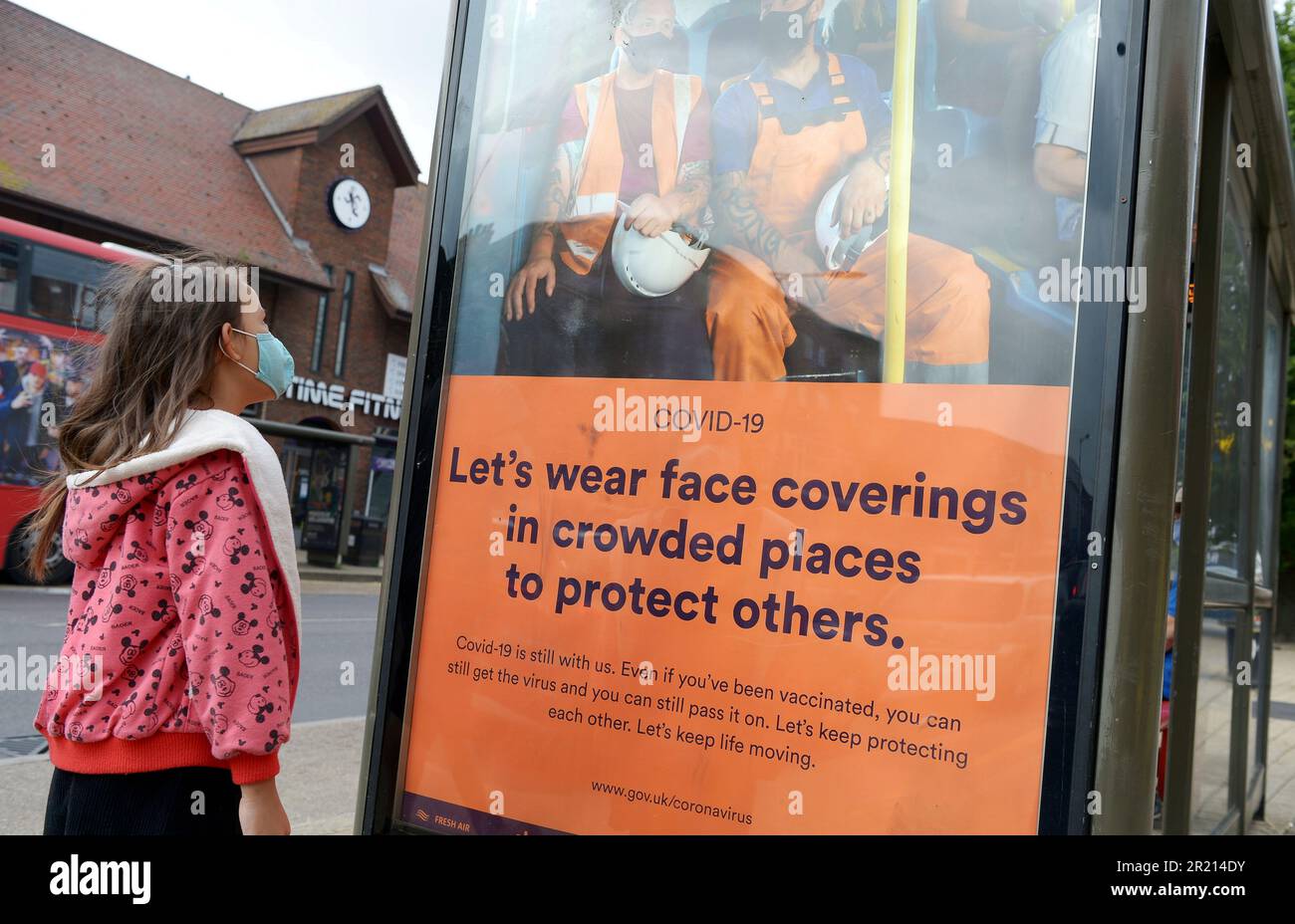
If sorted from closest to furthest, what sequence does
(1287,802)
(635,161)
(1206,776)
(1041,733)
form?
(1041,733), (635,161), (1206,776), (1287,802)

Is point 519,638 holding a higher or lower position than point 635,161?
lower

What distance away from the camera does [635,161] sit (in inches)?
95.4

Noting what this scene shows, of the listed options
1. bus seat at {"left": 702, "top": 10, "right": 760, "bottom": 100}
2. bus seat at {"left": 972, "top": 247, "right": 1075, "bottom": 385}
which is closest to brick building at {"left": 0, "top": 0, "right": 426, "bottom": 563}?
bus seat at {"left": 702, "top": 10, "right": 760, "bottom": 100}

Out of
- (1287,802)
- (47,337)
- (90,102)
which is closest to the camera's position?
(1287,802)

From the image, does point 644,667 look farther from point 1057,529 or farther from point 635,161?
point 635,161

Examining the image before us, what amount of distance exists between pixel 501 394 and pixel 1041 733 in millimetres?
1383

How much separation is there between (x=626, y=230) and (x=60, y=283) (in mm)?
13684

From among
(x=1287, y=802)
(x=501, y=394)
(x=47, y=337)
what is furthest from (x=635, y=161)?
(x=47, y=337)

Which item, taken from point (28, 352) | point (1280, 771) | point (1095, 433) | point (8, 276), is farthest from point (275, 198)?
point (1095, 433)

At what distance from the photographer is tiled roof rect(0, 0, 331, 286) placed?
22.4 metres

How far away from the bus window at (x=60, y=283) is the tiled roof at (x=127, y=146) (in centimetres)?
849

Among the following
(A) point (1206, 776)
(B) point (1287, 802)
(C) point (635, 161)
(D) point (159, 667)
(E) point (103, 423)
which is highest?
(C) point (635, 161)

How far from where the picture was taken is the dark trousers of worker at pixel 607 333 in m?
2.31

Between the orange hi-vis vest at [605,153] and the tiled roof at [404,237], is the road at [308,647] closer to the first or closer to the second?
the orange hi-vis vest at [605,153]
